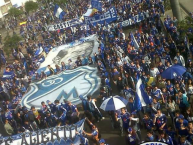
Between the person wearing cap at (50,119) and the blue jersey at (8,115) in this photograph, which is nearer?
the person wearing cap at (50,119)

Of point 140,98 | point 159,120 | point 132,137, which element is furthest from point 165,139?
point 140,98

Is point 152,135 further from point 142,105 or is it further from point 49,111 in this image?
point 49,111

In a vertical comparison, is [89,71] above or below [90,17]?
below

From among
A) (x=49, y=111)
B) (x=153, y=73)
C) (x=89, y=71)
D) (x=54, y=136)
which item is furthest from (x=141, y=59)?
(x=54, y=136)

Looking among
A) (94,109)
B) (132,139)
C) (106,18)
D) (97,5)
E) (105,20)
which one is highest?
(97,5)

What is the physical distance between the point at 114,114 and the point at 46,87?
21.3ft

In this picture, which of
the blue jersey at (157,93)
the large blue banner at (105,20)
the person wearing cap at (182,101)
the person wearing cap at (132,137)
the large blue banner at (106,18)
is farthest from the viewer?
the large blue banner at (106,18)

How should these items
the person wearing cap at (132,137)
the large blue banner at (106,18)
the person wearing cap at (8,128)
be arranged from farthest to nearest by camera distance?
the large blue banner at (106,18)
the person wearing cap at (8,128)
the person wearing cap at (132,137)

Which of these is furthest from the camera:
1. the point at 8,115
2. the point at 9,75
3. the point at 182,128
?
the point at 9,75

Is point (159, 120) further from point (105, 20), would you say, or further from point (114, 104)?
point (105, 20)

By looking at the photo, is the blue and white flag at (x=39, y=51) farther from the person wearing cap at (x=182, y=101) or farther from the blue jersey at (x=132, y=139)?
the blue jersey at (x=132, y=139)

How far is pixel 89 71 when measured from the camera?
623 inches

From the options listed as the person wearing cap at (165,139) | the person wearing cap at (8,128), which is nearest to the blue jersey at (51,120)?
the person wearing cap at (8,128)

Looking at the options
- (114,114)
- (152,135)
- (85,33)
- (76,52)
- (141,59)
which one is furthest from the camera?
(85,33)
